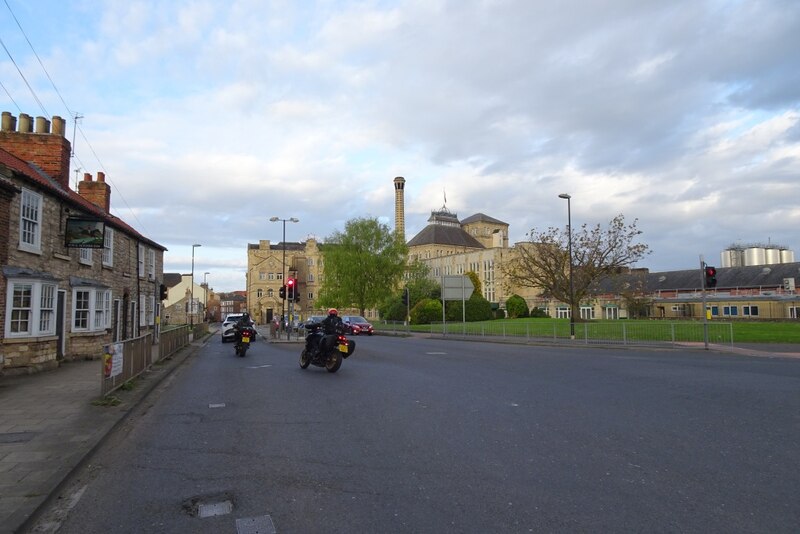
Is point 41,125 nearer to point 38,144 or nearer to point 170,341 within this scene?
point 38,144

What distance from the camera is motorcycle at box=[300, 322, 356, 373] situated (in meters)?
14.9

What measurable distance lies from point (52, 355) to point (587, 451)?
15466mm

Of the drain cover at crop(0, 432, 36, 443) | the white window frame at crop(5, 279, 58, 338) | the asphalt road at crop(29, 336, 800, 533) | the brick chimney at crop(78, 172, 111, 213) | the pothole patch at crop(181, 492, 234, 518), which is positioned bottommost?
the pothole patch at crop(181, 492, 234, 518)

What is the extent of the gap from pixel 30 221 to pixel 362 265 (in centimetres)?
4820

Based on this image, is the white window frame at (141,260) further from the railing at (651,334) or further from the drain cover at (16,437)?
the drain cover at (16,437)

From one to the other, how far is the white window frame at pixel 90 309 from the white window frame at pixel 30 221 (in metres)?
3.14

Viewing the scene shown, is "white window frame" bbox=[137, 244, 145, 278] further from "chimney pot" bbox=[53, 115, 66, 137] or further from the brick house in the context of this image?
"chimney pot" bbox=[53, 115, 66, 137]

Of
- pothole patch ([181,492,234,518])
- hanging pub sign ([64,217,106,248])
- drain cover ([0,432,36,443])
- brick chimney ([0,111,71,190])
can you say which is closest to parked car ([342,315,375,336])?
brick chimney ([0,111,71,190])

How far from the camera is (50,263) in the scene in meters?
16.7

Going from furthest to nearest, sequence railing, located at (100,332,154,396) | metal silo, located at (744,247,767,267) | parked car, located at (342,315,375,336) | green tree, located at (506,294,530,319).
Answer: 1. metal silo, located at (744,247,767,267)
2. green tree, located at (506,294,530,319)
3. parked car, located at (342,315,375,336)
4. railing, located at (100,332,154,396)

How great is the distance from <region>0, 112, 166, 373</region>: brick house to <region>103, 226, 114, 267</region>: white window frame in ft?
0.13

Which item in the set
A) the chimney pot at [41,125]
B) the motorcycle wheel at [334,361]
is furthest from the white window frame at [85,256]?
the motorcycle wheel at [334,361]

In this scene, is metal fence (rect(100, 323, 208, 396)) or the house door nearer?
metal fence (rect(100, 323, 208, 396))

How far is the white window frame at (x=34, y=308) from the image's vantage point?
1424 centimetres
